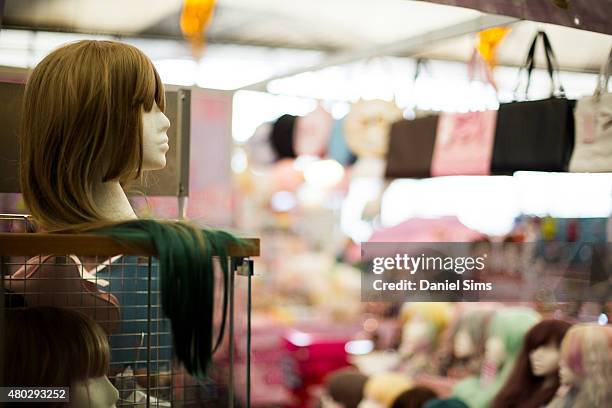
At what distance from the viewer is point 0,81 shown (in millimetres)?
1381

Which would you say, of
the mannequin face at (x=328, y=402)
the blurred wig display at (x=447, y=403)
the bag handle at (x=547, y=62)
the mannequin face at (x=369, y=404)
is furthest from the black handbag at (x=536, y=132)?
the mannequin face at (x=328, y=402)

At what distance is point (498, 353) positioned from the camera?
7.47 feet

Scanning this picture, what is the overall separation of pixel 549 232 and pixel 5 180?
1553 mm

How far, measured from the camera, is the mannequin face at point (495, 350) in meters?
2.27

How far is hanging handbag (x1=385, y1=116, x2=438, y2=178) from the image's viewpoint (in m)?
2.38

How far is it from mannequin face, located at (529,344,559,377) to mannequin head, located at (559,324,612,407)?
0.03 meters

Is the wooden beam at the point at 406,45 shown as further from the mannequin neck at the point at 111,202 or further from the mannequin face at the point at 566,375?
the mannequin neck at the point at 111,202

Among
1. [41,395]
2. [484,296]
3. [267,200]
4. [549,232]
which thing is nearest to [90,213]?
[41,395]

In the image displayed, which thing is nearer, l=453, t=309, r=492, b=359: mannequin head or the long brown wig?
the long brown wig

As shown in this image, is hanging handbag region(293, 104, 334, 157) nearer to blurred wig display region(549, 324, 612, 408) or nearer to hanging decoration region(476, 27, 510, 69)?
hanging decoration region(476, 27, 510, 69)

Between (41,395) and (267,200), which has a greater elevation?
(267,200)

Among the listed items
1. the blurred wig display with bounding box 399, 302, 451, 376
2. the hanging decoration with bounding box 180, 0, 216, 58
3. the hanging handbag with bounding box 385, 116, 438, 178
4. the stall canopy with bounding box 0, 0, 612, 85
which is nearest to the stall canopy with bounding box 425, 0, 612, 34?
the stall canopy with bounding box 0, 0, 612, 85

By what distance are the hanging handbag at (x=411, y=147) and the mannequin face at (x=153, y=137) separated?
53.1 inches

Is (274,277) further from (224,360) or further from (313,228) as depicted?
(224,360)
